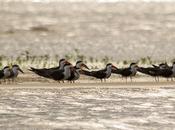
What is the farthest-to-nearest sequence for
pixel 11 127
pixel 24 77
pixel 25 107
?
pixel 24 77 < pixel 25 107 < pixel 11 127

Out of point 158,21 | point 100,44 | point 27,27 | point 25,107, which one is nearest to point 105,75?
point 25,107

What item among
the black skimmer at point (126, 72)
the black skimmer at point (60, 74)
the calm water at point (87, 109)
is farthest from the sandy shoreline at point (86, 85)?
the black skimmer at point (126, 72)

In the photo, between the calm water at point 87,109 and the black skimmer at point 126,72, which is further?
the black skimmer at point 126,72

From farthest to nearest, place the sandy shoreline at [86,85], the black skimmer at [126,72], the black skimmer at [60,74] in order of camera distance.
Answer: the black skimmer at [126,72]
the black skimmer at [60,74]
the sandy shoreline at [86,85]

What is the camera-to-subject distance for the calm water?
17.2 meters

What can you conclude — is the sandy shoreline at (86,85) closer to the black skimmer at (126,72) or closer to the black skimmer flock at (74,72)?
the black skimmer flock at (74,72)

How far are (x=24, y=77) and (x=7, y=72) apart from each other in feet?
6.56

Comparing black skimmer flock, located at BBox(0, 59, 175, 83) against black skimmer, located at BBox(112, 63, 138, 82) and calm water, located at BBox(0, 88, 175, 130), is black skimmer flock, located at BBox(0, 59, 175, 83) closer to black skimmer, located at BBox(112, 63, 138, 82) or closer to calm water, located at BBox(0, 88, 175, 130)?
black skimmer, located at BBox(112, 63, 138, 82)

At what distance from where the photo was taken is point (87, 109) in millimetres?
19453

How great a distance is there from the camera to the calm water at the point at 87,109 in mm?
17188

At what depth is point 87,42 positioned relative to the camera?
56031mm

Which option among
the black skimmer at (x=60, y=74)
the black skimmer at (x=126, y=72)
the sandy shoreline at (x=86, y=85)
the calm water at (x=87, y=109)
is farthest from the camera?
the black skimmer at (x=126, y=72)

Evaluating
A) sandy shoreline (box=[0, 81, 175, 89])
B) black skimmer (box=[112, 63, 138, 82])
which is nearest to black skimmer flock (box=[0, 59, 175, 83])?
black skimmer (box=[112, 63, 138, 82])

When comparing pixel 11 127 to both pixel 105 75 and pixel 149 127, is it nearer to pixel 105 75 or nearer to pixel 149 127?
pixel 149 127
